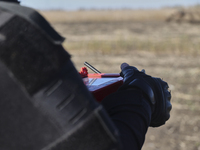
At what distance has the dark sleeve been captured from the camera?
2.62 feet

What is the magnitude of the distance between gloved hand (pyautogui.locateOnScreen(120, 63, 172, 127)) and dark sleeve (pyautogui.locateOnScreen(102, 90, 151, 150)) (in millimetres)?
34

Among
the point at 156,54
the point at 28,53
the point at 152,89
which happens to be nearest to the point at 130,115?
the point at 152,89

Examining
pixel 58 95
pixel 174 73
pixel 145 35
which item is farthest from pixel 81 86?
pixel 145 35

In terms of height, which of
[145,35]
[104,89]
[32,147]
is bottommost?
[145,35]

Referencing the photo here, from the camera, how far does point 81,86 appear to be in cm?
69

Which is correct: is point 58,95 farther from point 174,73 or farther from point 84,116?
point 174,73

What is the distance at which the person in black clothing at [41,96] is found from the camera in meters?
0.65

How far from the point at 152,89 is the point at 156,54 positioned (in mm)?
12101

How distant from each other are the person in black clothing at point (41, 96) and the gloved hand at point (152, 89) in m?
0.27

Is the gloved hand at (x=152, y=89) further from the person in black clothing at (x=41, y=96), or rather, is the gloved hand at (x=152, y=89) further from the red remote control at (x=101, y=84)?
the person in black clothing at (x=41, y=96)

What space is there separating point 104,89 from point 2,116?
1.77ft

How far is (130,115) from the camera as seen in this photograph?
32.9 inches

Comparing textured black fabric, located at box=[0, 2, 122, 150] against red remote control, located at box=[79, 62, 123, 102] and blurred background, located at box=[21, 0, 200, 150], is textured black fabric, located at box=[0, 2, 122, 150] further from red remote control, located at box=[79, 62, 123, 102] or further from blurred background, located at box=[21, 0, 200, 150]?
blurred background, located at box=[21, 0, 200, 150]

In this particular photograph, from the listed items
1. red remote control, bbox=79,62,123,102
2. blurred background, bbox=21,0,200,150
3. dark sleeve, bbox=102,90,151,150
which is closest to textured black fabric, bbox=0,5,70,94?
dark sleeve, bbox=102,90,151,150
